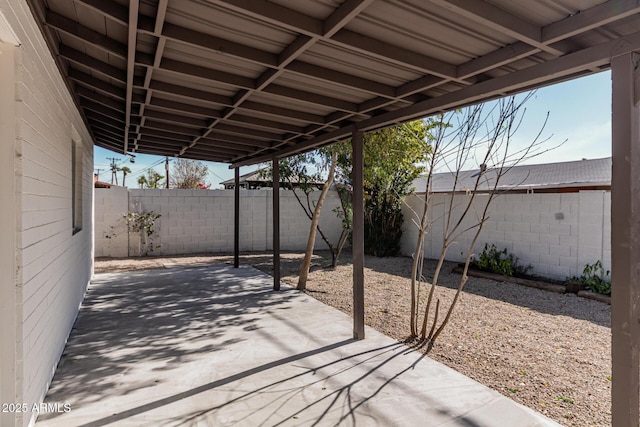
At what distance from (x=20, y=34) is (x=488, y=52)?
8.58 ft

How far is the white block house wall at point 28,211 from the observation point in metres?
1.76

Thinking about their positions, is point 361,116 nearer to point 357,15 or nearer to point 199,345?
point 357,15

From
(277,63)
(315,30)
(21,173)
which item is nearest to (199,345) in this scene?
(21,173)

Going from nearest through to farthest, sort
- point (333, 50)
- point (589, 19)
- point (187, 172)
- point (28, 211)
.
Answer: point (589, 19) < point (28, 211) < point (333, 50) < point (187, 172)

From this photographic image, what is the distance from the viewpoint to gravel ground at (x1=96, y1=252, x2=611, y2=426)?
2.71 meters

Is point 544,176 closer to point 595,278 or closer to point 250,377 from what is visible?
point 595,278

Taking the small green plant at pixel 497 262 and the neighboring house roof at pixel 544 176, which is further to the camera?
the neighboring house roof at pixel 544 176

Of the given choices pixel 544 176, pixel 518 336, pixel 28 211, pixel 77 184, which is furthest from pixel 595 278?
pixel 77 184

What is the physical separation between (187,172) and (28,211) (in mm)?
22308

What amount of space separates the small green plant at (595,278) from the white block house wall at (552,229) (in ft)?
0.33

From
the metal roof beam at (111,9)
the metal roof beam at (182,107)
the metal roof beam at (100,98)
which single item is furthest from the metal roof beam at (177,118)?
the metal roof beam at (111,9)

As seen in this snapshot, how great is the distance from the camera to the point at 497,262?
23.5ft

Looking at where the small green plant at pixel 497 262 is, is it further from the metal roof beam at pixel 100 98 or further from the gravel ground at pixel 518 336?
the metal roof beam at pixel 100 98

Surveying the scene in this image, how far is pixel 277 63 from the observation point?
2.58 meters
